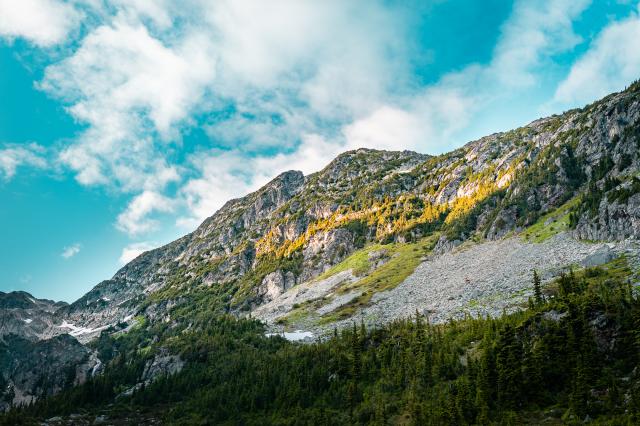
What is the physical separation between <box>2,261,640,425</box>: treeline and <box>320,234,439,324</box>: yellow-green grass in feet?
78.6

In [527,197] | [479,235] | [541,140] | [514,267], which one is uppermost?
[541,140]

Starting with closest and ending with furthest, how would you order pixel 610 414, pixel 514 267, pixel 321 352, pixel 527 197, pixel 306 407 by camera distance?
pixel 610 414
pixel 306 407
pixel 321 352
pixel 514 267
pixel 527 197

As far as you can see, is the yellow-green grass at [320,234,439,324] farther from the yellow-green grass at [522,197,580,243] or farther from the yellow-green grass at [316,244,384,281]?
the yellow-green grass at [522,197,580,243]

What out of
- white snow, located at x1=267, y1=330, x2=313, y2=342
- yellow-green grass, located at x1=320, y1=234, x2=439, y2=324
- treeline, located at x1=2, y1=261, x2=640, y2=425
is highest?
yellow-green grass, located at x1=320, y1=234, x2=439, y2=324

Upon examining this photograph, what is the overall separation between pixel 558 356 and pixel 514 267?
1963 inches

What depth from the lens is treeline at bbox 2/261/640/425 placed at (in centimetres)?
3934

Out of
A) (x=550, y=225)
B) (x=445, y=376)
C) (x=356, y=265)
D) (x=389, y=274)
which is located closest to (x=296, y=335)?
(x=389, y=274)

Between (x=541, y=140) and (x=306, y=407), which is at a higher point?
(x=541, y=140)

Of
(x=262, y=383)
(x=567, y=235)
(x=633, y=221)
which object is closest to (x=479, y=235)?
(x=567, y=235)

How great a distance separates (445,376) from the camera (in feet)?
179


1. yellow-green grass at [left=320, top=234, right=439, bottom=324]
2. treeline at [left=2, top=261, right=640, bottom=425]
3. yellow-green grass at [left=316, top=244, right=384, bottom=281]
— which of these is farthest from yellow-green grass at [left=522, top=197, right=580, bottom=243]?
yellow-green grass at [left=316, top=244, right=384, bottom=281]

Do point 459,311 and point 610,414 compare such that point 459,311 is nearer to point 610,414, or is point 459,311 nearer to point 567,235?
point 567,235

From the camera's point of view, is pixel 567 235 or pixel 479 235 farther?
pixel 479 235

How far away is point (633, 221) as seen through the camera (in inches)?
2982
